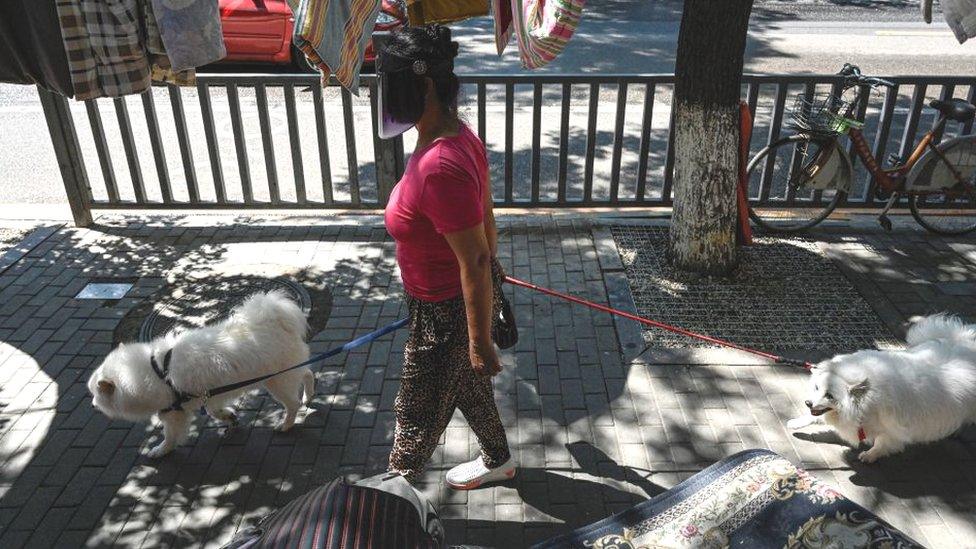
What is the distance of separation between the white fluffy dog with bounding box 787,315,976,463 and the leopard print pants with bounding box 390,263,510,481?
5.80 ft

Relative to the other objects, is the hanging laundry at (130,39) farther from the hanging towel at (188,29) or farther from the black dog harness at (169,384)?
the black dog harness at (169,384)

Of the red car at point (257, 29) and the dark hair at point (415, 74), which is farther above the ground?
the dark hair at point (415, 74)

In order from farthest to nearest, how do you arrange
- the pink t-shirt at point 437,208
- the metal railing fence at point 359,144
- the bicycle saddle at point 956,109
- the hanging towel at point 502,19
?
the metal railing fence at point 359,144 → the bicycle saddle at point 956,109 → the hanging towel at point 502,19 → the pink t-shirt at point 437,208

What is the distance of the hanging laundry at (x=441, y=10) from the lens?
4.09 m

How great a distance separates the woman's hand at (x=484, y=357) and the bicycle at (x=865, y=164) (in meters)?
4.08

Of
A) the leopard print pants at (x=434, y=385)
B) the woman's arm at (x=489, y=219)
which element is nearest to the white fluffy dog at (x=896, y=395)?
the leopard print pants at (x=434, y=385)

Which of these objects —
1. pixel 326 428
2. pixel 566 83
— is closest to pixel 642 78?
pixel 566 83

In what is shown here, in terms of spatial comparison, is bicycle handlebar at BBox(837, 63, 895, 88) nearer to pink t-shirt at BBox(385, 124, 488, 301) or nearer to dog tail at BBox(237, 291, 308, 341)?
pink t-shirt at BBox(385, 124, 488, 301)

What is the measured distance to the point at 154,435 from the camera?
13.5ft

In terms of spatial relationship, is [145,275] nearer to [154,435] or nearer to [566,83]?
[154,435]

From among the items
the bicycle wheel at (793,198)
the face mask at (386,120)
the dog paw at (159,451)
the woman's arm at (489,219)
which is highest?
the face mask at (386,120)

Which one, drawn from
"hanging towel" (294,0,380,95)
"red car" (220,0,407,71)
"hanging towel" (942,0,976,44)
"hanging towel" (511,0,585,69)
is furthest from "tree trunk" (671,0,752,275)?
"red car" (220,0,407,71)

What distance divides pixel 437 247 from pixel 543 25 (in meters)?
1.19

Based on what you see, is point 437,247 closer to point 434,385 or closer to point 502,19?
point 434,385
